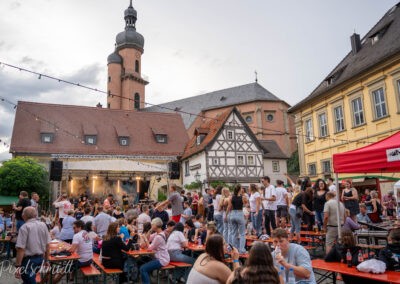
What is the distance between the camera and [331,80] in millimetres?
24156

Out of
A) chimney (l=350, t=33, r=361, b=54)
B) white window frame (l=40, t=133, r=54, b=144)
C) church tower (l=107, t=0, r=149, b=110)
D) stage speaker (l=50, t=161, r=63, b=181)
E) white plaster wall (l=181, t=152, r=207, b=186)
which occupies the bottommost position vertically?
stage speaker (l=50, t=161, r=63, b=181)

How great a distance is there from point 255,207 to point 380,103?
12462 millimetres

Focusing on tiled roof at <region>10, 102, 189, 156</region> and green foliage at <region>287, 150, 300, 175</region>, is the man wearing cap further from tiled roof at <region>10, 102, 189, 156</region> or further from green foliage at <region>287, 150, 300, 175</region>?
green foliage at <region>287, 150, 300, 175</region>

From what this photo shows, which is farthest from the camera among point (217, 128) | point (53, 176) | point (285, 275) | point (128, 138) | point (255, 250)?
point (128, 138)

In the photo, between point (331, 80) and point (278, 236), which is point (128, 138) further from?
point (278, 236)

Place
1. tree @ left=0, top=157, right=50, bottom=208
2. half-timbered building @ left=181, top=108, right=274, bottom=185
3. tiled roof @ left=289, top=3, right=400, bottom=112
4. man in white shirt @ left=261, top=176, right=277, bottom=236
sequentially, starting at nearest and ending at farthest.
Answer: man in white shirt @ left=261, top=176, right=277, bottom=236 < tiled roof @ left=289, top=3, right=400, bottom=112 < tree @ left=0, top=157, right=50, bottom=208 < half-timbered building @ left=181, top=108, right=274, bottom=185

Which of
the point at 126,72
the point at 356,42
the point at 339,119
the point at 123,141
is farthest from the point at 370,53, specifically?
the point at 126,72

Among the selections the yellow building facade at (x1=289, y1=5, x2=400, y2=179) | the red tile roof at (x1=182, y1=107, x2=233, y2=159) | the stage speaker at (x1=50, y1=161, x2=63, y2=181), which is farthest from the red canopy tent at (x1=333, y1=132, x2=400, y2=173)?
the red tile roof at (x1=182, y1=107, x2=233, y2=159)

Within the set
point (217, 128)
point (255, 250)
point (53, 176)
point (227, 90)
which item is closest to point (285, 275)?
point (255, 250)

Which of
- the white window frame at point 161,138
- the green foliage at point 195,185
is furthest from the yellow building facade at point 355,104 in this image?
the white window frame at point 161,138

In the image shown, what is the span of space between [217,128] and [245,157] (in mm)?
3556

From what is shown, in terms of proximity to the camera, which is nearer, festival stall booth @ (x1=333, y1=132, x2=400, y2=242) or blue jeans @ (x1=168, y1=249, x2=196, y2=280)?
festival stall booth @ (x1=333, y1=132, x2=400, y2=242)

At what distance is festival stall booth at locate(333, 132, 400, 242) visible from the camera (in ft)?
22.5

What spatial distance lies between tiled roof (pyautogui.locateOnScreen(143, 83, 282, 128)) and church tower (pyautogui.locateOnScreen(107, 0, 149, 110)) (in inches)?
169
